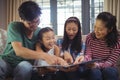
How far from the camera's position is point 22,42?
1.81 meters

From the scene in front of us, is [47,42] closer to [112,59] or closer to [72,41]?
[72,41]

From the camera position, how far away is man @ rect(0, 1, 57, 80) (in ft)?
5.47

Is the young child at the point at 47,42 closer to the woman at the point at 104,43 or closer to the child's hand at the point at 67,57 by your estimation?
the child's hand at the point at 67,57

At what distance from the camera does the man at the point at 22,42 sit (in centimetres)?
167

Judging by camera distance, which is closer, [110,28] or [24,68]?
[24,68]

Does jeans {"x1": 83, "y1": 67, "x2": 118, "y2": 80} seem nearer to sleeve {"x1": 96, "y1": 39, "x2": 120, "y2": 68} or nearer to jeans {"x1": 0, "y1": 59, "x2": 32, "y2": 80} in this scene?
sleeve {"x1": 96, "y1": 39, "x2": 120, "y2": 68}

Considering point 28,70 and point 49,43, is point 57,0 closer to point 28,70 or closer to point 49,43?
point 49,43

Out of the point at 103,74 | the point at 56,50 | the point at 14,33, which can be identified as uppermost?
the point at 14,33

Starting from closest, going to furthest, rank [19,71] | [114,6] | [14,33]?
1. [19,71]
2. [14,33]
3. [114,6]

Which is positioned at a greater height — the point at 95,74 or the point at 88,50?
the point at 88,50

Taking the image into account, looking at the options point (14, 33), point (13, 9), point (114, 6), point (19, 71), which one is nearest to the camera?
point (19, 71)

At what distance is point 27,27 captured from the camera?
186cm

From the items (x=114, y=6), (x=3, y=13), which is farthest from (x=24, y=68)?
(x=3, y=13)

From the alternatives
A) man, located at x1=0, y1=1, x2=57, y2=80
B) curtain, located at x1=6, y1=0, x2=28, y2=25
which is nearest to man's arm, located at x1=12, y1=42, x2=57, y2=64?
man, located at x1=0, y1=1, x2=57, y2=80
